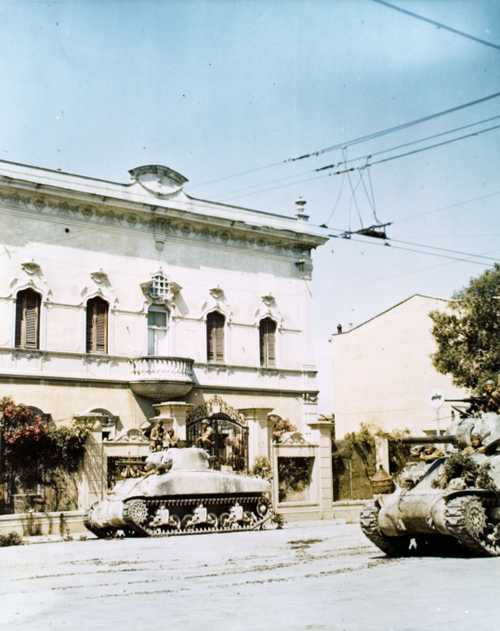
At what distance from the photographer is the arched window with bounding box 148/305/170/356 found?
102 ft

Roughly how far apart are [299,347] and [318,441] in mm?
8653

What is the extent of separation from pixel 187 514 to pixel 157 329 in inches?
452

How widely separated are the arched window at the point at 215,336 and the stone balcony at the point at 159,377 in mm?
2546

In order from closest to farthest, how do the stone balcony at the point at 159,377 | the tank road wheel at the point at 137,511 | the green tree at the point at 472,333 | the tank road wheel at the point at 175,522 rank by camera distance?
the tank road wheel at the point at 137,511 → the tank road wheel at the point at 175,522 → the stone balcony at the point at 159,377 → the green tree at the point at 472,333

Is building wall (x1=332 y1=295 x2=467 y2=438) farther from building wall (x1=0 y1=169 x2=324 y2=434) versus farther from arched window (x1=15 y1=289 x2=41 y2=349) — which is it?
arched window (x1=15 y1=289 x2=41 y2=349)

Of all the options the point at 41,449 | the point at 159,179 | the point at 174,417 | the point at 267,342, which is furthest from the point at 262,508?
the point at 159,179

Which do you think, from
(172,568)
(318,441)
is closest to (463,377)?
(318,441)

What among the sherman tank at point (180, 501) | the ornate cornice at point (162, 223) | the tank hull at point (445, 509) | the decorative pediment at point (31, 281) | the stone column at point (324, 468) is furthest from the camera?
the ornate cornice at point (162, 223)

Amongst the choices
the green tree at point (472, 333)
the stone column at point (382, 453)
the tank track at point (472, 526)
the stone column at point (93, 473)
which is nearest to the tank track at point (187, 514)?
the stone column at point (93, 473)

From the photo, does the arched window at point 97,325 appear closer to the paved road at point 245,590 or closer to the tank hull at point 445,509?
the paved road at point 245,590

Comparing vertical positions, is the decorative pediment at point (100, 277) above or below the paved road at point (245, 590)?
above

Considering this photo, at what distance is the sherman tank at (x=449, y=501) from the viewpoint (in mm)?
13547

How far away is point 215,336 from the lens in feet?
107

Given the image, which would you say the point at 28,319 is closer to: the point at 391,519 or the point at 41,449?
the point at 41,449
